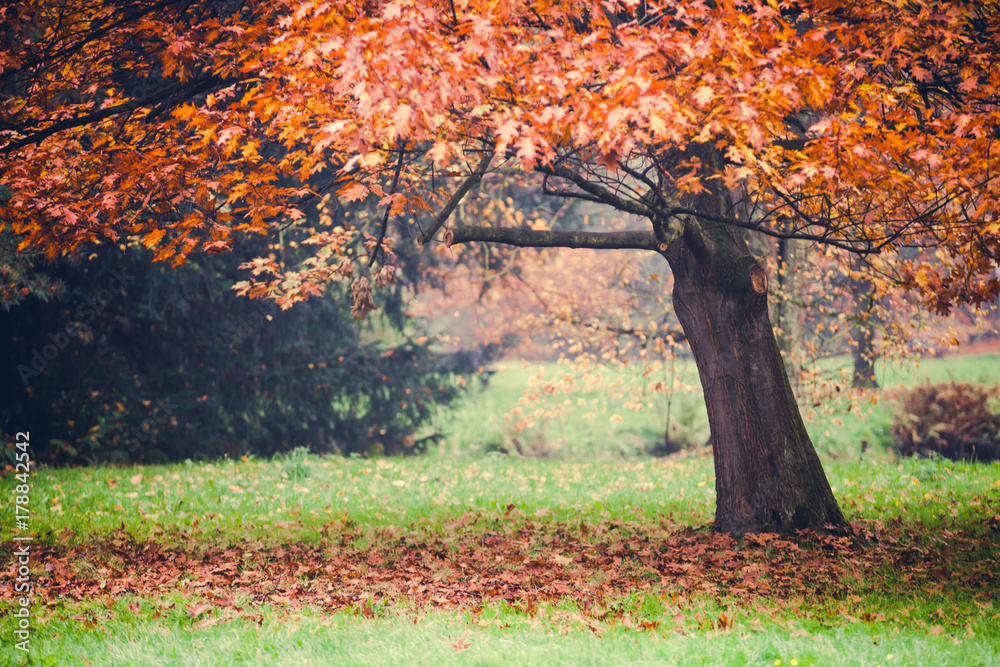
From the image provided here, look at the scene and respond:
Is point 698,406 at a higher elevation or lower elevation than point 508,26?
lower

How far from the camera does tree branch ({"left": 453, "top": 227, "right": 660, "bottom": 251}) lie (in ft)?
21.4

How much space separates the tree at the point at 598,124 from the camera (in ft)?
14.7

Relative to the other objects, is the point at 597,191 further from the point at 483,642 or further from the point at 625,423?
the point at 625,423

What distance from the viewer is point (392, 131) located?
160 inches

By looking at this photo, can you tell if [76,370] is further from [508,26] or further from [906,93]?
[906,93]

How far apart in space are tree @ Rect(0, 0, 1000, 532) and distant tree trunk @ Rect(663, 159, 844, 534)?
0.8 inches

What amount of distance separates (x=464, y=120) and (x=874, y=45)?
3.25 metres

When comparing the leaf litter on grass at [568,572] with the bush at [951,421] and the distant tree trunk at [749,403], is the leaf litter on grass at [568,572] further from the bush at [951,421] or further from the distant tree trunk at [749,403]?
the bush at [951,421]

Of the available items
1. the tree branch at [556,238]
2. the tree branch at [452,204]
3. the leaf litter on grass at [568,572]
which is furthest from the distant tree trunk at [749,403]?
the tree branch at [452,204]

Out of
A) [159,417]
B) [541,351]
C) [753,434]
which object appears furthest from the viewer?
[541,351]

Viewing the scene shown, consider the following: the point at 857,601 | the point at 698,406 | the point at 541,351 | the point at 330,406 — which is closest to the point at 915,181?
the point at 857,601

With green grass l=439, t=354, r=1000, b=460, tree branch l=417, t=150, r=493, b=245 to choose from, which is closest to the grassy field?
tree branch l=417, t=150, r=493, b=245

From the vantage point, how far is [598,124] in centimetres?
457

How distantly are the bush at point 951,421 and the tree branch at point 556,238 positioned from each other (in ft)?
30.6
